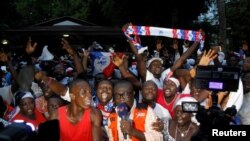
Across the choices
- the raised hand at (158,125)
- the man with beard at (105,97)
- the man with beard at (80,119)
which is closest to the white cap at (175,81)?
the man with beard at (105,97)

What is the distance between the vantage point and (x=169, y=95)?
231 inches

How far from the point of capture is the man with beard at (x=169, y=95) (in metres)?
5.75

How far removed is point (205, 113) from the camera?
332cm

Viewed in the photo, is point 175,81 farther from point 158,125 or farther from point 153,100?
point 158,125

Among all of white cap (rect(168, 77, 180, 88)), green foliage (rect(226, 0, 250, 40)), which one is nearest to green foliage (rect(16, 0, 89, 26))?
green foliage (rect(226, 0, 250, 40))

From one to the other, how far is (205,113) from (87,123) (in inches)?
44.6

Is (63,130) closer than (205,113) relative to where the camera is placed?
No

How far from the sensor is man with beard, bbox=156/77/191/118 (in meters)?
5.75

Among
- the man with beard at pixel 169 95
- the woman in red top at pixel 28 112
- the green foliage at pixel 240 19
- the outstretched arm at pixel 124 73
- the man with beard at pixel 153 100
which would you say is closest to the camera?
the man with beard at pixel 153 100

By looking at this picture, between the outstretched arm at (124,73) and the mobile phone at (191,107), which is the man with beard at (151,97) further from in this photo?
the mobile phone at (191,107)

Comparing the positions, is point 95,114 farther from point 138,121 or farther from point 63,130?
point 138,121

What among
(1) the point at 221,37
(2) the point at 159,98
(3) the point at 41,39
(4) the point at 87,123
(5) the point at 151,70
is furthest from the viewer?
(1) the point at 221,37

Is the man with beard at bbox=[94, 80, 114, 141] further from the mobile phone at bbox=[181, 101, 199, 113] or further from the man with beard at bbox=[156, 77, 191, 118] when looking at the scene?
the mobile phone at bbox=[181, 101, 199, 113]

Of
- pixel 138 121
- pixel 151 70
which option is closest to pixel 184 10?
pixel 151 70
